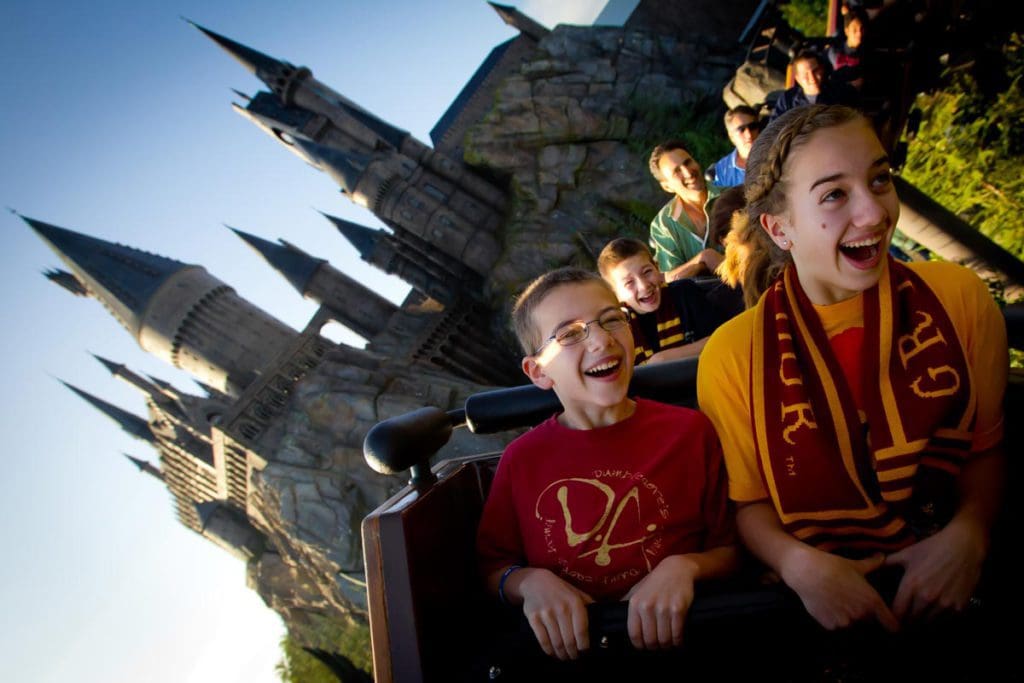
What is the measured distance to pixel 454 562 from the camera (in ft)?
5.75

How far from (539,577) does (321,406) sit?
860 inches

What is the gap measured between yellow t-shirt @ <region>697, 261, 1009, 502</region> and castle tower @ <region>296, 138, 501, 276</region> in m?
23.9

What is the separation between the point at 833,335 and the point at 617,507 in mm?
766

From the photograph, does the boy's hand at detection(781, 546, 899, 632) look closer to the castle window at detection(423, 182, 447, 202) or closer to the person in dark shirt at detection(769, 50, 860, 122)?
the person in dark shirt at detection(769, 50, 860, 122)

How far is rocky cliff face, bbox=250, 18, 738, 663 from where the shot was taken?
2064 cm

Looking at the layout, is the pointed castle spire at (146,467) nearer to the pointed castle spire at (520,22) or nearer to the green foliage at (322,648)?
the green foliage at (322,648)

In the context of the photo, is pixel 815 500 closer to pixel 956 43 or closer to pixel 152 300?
pixel 956 43

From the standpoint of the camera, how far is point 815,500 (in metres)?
1.39

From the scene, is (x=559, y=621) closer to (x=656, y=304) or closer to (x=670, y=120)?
(x=656, y=304)

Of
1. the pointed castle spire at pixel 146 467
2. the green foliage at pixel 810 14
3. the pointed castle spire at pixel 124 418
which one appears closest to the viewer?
the green foliage at pixel 810 14

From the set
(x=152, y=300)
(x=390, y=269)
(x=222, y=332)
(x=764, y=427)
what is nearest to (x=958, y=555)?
(x=764, y=427)

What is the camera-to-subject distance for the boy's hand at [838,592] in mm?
1092

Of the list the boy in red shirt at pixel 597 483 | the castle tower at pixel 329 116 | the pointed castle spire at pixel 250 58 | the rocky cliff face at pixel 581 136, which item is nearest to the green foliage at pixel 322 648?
the rocky cliff face at pixel 581 136

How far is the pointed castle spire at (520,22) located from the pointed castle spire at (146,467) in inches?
1547
